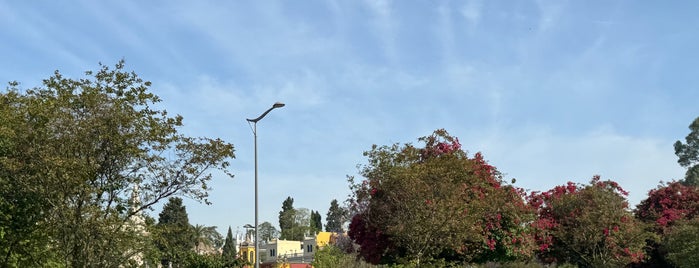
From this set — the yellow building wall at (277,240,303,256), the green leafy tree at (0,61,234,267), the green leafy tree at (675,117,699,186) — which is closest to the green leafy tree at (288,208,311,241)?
the yellow building wall at (277,240,303,256)

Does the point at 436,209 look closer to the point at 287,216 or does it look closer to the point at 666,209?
the point at 666,209

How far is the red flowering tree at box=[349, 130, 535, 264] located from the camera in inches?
967

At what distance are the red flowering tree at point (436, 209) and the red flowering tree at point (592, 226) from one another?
6090 mm

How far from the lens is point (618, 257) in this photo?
36.2m

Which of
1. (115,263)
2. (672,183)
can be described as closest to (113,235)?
(115,263)

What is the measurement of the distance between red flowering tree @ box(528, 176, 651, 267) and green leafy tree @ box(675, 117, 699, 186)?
176ft

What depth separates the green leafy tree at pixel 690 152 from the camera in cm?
8331

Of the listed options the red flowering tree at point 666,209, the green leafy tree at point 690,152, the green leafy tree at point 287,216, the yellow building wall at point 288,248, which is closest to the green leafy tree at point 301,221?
the green leafy tree at point 287,216

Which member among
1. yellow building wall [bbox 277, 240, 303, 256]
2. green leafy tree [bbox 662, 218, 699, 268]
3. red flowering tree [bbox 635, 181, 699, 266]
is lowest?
green leafy tree [bbox 662, 218, 699, 268]

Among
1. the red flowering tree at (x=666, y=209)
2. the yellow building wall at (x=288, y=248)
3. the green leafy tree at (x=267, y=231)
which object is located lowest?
the red flowering tree at (x=666, y=209)

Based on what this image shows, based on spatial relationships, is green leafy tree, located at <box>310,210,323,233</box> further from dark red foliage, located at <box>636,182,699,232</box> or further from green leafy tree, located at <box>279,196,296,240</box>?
dark red foliage, located at <box>636,182,699,232</box>

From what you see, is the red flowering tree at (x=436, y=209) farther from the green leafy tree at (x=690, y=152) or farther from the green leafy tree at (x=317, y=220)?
the green leafy tree at (x=317, y=220)

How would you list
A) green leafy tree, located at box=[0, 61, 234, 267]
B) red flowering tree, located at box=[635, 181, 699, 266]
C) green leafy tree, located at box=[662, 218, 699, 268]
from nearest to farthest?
green leafy tree, located at box=[0, 61, 234, 267] < green leafy tree, located at box=[662, 218, 699, 268] < red flowering tree, located at box=[635, 181, 699, 266]

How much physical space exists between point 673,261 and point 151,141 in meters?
32.1
